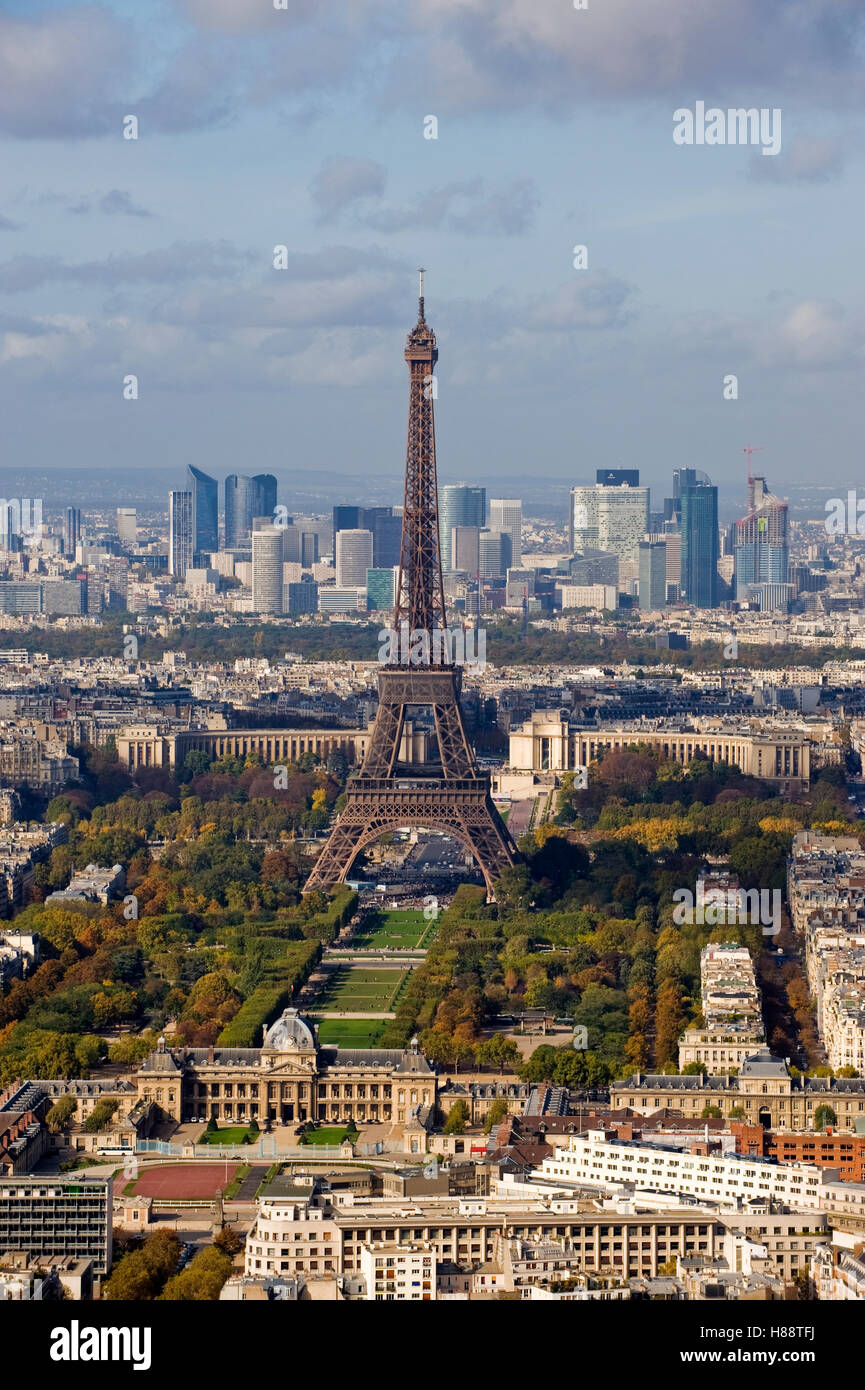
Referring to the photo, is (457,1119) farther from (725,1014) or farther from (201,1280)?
(201,1280)

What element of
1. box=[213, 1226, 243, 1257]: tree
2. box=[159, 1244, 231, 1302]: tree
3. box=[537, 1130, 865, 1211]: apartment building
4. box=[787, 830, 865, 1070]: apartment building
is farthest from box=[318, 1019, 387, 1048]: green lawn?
box=[159, 1244, 231, 1302]: tree

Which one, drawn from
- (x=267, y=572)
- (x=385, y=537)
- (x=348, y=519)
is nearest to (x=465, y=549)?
(x=385, y=537)

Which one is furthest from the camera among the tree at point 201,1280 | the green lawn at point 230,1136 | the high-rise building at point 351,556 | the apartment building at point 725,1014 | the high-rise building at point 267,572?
the high-rise building at point 351,556

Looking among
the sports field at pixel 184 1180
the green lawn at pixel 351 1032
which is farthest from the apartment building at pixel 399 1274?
the green lawn at pixel 351 1032

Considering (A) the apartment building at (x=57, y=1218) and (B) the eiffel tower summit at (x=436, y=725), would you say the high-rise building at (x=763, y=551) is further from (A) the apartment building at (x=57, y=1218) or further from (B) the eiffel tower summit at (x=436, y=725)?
(A) the apartment building at (x=57, y=1218)

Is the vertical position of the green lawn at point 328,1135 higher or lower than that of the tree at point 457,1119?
lower

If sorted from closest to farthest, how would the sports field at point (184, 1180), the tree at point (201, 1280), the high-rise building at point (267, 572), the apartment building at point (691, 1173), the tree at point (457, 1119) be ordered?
the tree at point (201, 1280) → the apartment building at point (691, 1173) → the sports field at point (184, 1180) → the tree at point (457, 1119) → the high-rise building at point (267, 572)
